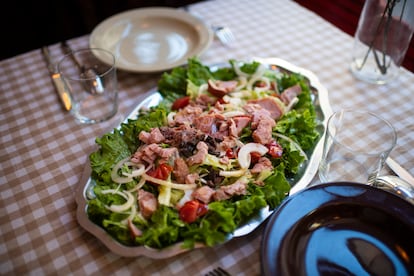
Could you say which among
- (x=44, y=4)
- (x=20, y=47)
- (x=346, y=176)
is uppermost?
(x=346, y=176)

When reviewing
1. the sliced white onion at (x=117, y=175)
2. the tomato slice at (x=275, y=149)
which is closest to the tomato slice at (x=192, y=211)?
the sliced white onion at (x=117, y=175)

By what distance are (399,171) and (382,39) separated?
0.76 m

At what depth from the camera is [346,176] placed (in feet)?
4.69

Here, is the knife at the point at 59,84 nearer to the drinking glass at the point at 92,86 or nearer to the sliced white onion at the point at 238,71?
the drinking glass at the point at 92,86

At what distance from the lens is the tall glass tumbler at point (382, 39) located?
1.72m

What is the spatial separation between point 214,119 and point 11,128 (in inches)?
36.2

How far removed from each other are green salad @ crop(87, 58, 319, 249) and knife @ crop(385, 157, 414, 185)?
29cm

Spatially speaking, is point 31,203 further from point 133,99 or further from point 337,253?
point 337,253

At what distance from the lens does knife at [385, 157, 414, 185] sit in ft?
4.49

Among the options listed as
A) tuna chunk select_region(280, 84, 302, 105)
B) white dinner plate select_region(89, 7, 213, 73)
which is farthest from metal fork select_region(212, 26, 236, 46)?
tuna chunk select_region(280, 84, 302, 105)

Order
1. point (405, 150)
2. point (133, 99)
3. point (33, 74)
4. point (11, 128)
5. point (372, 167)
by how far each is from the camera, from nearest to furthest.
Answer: point (372, 167) < point (405, 150) < point (11, 128) < point (133, 99) < point (33, 74)

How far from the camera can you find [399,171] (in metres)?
1.40

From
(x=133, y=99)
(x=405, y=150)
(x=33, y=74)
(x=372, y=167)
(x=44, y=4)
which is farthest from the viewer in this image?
(x=44, y=4)

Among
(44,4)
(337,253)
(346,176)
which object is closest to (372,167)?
(346,176)
